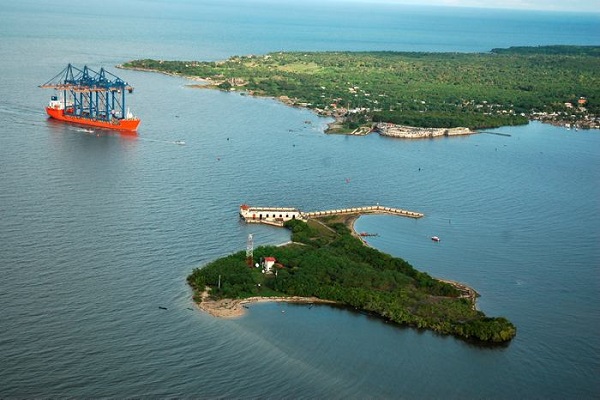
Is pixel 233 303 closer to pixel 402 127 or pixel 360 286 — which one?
pixel 360 286

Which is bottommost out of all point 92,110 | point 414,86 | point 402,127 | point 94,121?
point 94,121

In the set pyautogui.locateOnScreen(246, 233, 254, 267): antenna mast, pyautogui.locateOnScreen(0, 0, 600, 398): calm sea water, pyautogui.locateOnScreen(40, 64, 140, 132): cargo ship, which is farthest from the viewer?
pyautogui.locateOnScreen(40, 64, 140, 132): cargo ship

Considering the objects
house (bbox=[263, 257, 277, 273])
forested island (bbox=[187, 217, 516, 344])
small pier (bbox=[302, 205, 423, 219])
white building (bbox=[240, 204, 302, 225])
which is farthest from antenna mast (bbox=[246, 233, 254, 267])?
small pier (bbox=[302, 205, 423, 219])

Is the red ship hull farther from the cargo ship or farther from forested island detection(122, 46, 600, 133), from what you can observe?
forested island detection(122, 46, 600, 133)

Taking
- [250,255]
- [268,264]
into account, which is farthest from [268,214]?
[268,264]

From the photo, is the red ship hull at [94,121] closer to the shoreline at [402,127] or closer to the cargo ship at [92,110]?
the cargo ship at [92,110]

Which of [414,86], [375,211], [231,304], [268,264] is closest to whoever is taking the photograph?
[231,304]
